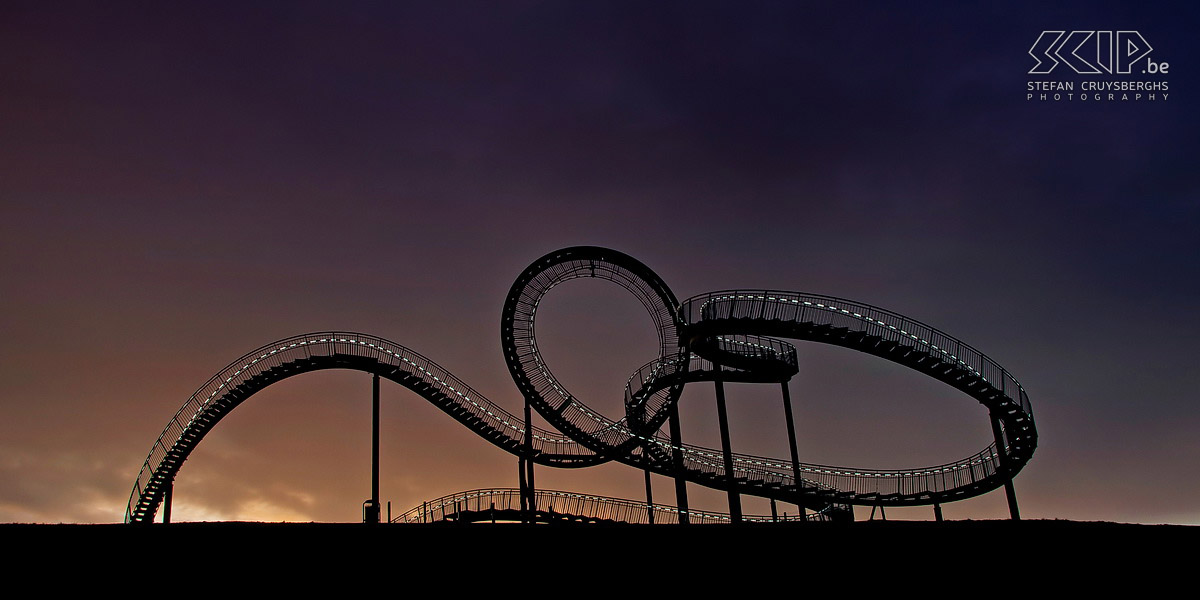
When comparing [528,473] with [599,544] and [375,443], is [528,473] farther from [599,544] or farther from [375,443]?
[599,544]

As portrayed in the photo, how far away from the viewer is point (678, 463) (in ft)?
96.7

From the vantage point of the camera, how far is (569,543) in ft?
51.2

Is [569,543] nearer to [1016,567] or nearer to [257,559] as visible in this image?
[257,559]

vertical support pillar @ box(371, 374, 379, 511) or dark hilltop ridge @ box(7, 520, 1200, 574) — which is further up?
vertical support pillar @ box(371, 374, 379, 511)

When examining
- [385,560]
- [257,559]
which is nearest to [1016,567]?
[385,560]

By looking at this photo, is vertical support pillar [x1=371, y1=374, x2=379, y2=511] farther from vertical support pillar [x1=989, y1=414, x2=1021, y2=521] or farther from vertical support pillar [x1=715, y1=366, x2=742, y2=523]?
vertical support pillar [x1=989, y1=414, x2=1021, y2=521]

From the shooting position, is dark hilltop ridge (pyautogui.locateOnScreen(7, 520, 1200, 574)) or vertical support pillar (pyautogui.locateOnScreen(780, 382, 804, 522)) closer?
dark hilltop ridge (pyautogui.locateOnScreen(7, 520, 1200, 574))

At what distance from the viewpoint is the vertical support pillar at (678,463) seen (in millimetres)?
28859

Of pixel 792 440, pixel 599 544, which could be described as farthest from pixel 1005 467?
pixel 599 544

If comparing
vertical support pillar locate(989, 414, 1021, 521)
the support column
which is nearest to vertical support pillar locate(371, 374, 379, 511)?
the support column

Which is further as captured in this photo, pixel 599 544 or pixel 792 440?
pixel 792 440

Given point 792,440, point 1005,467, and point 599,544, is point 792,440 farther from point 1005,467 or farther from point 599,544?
point 599,544

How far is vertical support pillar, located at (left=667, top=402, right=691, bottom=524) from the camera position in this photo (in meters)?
28.9

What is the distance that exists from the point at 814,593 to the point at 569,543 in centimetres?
428
